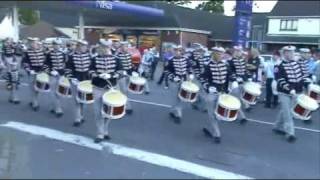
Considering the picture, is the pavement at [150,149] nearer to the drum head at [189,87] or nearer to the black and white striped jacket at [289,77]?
the drum head at [189,87]

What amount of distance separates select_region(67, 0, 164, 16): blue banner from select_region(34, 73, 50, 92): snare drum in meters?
8.91

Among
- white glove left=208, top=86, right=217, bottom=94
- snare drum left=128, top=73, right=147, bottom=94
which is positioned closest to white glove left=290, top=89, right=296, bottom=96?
white glove left=208, top=86, right=217, bottom=94

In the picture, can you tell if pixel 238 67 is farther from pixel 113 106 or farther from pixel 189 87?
pixel 113 106

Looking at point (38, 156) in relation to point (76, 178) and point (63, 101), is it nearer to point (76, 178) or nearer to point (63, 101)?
point (76, 178)

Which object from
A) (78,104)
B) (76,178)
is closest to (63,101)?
(78,104)

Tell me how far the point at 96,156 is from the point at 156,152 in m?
1.01

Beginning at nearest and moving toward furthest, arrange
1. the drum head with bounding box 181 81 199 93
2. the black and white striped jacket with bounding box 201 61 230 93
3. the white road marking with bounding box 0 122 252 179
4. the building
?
the white road marking with bounding box 0 122 252 179, the black and white striped jacket with bounding box 201 61 230 93, the drum head with bounding box 181 81 199 93, the building

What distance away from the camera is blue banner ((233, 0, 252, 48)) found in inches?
711

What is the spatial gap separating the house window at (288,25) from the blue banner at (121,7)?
143 ft

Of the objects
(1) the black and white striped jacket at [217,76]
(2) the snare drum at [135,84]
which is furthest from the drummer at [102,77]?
(2) the snare drum at [135,84]

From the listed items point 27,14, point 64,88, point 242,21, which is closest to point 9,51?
point 64,88

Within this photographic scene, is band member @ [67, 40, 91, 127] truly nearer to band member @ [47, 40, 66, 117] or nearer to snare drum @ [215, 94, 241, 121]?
band member @ [47, 40, 66, 117]

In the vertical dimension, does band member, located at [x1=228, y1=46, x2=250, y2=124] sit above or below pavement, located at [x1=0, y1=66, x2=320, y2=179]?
above

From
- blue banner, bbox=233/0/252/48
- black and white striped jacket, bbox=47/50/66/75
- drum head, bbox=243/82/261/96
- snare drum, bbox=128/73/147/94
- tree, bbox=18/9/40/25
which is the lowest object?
snare drum, bbox=128/73/147/94
